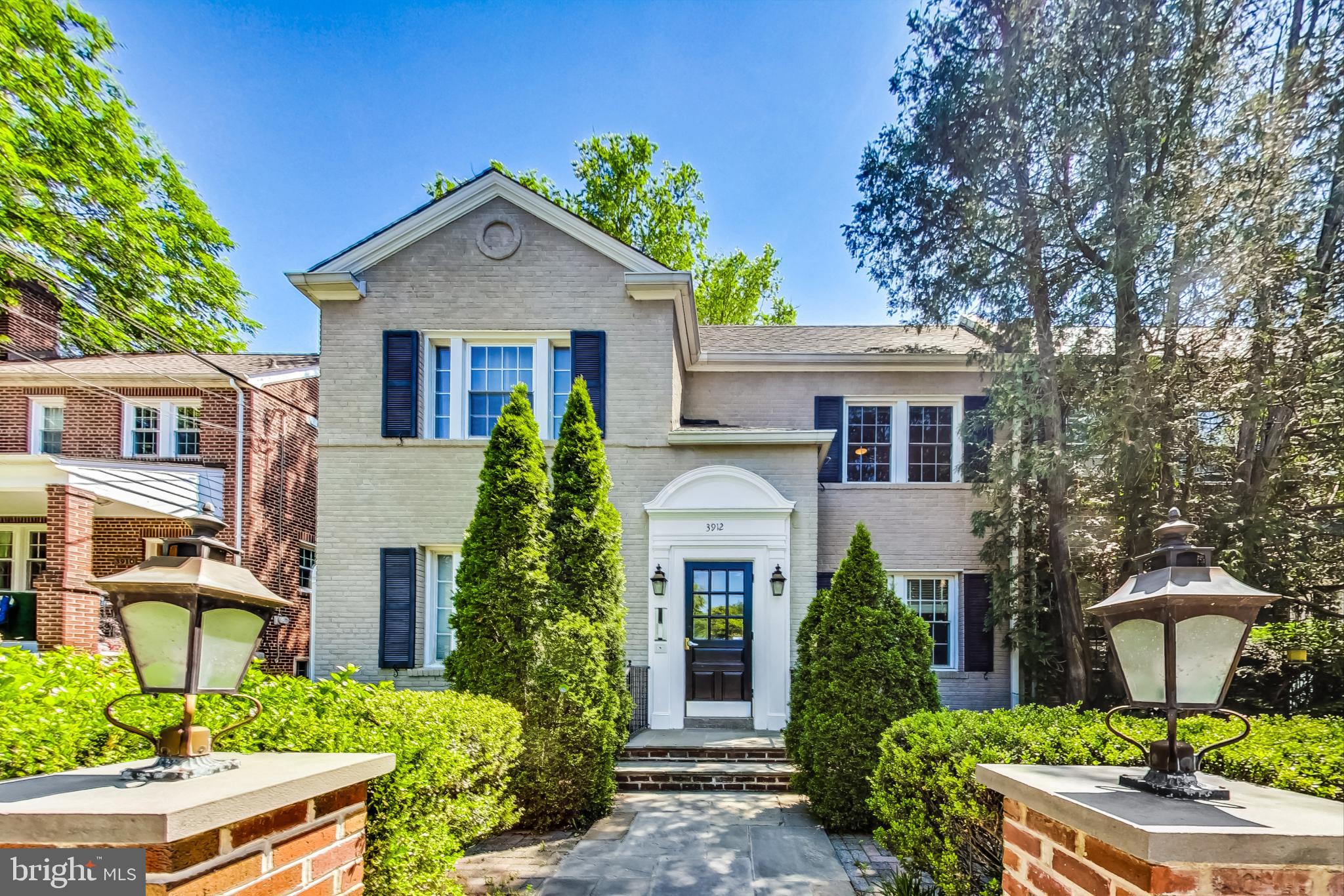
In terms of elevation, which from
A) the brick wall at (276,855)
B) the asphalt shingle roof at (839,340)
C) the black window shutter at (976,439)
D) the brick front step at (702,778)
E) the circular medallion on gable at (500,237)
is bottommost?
the brick front step at (702,778)

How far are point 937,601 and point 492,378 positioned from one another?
25.7ft

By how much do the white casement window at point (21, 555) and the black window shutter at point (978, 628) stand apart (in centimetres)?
1736

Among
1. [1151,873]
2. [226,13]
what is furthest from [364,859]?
[226,13]

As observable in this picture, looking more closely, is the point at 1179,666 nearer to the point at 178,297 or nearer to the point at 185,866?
the point at 185,866

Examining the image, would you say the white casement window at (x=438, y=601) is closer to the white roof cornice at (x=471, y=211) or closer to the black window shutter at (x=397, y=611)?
the black window shutter at (x=397, y=611)

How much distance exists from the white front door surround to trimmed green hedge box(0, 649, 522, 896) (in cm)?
482

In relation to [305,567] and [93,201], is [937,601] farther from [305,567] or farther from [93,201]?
[93,201]

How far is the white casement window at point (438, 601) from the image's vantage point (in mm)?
9156

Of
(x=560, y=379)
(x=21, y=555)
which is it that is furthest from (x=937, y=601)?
(x=21, y=555)

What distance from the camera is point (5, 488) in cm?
1077

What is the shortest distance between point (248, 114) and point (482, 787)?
11651mm

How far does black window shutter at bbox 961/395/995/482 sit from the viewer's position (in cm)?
905

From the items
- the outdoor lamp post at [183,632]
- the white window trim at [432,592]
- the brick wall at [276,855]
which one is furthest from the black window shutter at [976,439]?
the outdoor lamp post at [183,632]

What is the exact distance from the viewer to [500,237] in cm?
956
